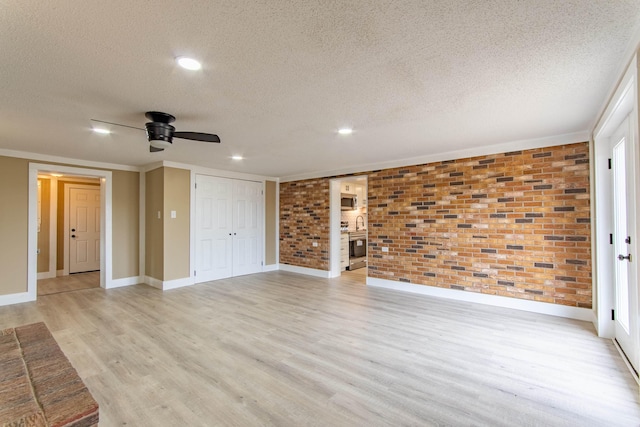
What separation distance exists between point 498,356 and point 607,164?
2.42 meters

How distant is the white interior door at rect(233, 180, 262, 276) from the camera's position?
6680 mm

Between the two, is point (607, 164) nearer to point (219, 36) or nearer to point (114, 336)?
point (219, 36)

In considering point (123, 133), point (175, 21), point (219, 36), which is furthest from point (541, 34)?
point (123, 133)

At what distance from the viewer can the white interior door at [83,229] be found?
7098mm

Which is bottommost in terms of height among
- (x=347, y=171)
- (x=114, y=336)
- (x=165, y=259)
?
(x=114, y=336)

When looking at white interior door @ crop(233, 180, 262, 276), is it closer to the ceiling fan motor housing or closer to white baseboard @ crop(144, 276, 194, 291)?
white baseboard @ crop(144, 276, 194, 291)

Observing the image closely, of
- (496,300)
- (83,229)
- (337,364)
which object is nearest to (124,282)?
(83,229)

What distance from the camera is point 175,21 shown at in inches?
62.8

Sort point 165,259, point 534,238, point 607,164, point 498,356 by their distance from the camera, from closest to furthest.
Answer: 1. point 498,356
2. point 607,164
3. point 534,238
4. point 165,259

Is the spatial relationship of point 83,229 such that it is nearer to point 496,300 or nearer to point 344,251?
point 344,251

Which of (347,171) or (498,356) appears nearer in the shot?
(498,356)

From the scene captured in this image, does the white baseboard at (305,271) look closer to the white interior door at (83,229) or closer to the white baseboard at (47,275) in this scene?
the white interior door at (83,229)

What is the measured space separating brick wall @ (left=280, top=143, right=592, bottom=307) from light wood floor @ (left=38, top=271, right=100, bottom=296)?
5532 millimetres

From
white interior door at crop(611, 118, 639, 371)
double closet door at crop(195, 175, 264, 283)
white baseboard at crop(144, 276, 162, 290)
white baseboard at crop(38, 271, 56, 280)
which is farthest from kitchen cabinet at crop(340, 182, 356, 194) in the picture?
white baseboard at crop(38, 271, 56, 280)
